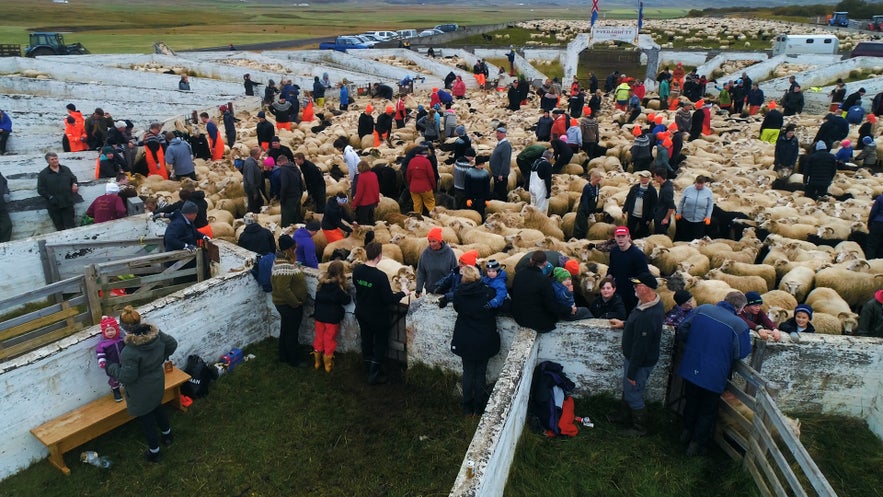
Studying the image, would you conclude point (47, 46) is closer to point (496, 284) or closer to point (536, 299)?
point (496, 284)

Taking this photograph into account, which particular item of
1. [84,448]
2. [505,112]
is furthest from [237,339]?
[505,112]

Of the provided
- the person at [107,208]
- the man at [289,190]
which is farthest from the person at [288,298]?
the person at [107,208]

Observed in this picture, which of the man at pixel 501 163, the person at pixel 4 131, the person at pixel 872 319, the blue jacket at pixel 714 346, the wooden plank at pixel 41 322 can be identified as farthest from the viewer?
the person at pixel 4 131

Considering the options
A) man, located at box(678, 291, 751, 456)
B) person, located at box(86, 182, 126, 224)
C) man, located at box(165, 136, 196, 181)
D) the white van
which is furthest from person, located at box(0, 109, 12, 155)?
the white van

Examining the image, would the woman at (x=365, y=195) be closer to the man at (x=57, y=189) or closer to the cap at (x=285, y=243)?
the cap at (x=285, y=243)

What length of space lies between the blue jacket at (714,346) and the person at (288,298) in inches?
206

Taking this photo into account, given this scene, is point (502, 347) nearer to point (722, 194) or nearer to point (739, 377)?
point (739, 377)

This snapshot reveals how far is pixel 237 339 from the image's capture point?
29.0 feet

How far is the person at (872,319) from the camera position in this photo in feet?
23.8

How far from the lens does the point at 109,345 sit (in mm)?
6879

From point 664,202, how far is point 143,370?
8924 mm

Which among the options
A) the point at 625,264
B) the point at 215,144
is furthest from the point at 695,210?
the point at 215,144

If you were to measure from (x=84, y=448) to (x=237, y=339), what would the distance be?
8.09ft

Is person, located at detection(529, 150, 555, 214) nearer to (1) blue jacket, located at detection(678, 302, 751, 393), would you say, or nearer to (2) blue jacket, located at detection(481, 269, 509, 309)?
(2) blue jacket, located at detection(481, 269, 509, 309)
